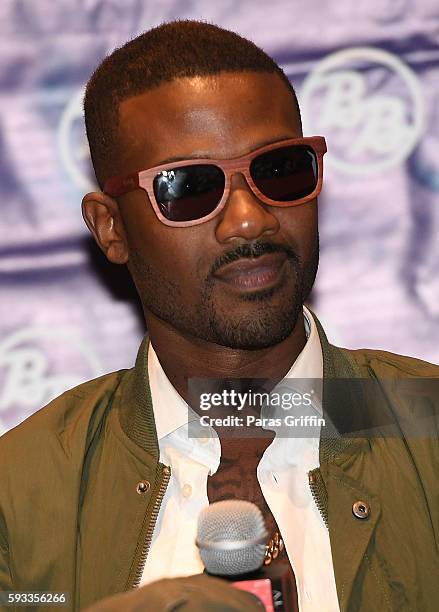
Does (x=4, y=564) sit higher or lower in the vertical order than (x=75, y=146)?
lower

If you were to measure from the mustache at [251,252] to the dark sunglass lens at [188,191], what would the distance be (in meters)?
0.07

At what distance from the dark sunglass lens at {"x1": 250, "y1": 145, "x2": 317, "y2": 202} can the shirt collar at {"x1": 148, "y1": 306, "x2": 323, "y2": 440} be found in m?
0.26

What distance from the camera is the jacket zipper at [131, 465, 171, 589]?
5.18 feet

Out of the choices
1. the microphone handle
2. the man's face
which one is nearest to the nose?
the man's face

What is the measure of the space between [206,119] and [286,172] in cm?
15

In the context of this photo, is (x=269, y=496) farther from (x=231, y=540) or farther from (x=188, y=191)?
(x=231, y=540)

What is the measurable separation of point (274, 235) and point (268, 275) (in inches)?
2.4

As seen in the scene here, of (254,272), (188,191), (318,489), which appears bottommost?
(318,489)

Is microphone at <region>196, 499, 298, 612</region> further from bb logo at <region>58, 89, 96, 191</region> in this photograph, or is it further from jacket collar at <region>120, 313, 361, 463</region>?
bb logo at <region>58, 89, 96, 191</region>

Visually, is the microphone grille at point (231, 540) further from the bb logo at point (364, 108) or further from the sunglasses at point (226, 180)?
the bb logo at point (364, 108)

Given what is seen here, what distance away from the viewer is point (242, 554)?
0.99 m

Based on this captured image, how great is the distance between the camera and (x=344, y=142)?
2064mm

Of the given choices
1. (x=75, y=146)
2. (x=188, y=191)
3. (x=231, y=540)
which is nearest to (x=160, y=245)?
(x=188, y=191)

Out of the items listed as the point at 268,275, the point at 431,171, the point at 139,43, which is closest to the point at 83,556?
the point at 268,275
